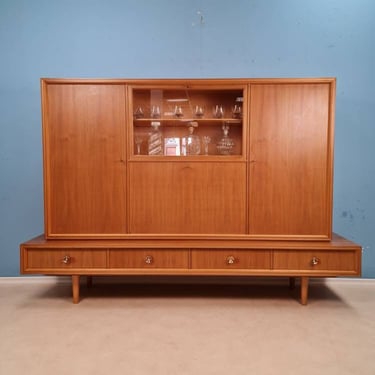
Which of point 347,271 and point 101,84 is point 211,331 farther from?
point 101,84

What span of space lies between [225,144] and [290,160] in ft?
1.71

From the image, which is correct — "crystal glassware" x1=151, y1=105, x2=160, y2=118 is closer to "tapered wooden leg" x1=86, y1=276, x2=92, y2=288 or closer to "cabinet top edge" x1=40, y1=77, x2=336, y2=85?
"cabinet top edge" x1=40, y1=77, x2=336, y2=85

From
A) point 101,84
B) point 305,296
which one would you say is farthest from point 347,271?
point 101,84

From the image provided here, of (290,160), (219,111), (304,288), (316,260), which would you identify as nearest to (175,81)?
(219,111)

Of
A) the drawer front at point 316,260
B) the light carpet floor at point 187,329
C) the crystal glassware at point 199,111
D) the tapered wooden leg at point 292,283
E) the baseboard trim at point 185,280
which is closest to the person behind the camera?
the light carpet floor at point 187,329

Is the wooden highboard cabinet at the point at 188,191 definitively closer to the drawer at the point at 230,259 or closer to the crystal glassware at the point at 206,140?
the drawer at the point at 230,259

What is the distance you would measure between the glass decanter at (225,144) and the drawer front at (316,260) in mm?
850

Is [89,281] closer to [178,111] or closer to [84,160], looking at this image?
[84,160]

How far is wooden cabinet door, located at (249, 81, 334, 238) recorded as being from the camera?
217 cm

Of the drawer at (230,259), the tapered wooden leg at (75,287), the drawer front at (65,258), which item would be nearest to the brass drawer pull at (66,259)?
the drawer front at (65,258)

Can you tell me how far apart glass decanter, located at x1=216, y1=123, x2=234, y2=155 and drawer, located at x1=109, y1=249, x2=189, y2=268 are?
0.83 m

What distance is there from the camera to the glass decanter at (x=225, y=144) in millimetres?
2416

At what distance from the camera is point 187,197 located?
225 centimetres

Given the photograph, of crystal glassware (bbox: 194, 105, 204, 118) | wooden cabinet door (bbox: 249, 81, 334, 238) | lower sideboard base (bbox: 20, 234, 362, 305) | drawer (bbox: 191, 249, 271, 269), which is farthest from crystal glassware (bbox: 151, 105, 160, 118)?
drawer (bbox: 191, 249, 271, 269)
